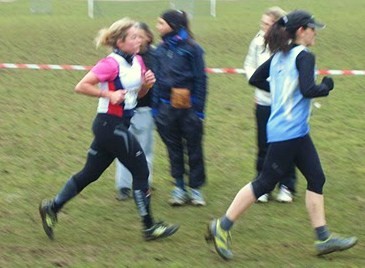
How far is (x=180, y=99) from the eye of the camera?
811 cm

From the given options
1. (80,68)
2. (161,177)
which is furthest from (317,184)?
(80,68)

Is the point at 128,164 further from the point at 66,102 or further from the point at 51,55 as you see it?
the point at 51,55

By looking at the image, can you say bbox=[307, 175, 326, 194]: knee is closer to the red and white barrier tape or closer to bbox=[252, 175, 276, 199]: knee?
bbox=[252, 175, 276, 199]: knee

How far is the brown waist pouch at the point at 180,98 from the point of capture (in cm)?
809

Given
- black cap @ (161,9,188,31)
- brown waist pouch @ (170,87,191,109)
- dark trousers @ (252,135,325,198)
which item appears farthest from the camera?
brown waist pouch @ (170,87,191,109)

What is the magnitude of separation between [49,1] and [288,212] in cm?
1887

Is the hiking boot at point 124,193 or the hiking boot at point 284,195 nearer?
the hiking boot at point 284,195

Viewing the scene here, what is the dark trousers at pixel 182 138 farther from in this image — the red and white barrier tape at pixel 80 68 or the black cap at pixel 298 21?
the red and white barrier tape at pixel 80 68

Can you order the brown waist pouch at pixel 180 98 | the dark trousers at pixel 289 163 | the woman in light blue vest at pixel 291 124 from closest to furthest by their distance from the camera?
1. the woman in light blue vest at pixel 291 124
2. the dark trousers at pixel 289 163
3. the brown waist pouch at pixel 180 98

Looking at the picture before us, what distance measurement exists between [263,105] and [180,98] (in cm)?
76

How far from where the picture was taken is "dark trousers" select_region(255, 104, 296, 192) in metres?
8.21

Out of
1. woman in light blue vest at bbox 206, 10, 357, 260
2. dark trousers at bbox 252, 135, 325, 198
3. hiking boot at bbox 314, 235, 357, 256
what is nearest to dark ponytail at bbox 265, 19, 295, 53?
woman in light blue vest at bbox 206, 10, 357, 260

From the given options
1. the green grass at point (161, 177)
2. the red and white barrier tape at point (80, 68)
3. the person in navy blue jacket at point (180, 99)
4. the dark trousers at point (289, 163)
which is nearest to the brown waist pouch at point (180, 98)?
the person in navy blue jacket at point (180, 99)

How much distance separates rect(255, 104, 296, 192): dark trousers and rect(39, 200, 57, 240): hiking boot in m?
2.11
